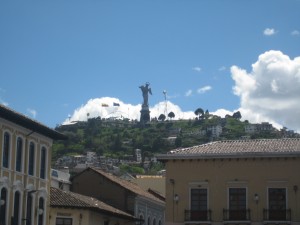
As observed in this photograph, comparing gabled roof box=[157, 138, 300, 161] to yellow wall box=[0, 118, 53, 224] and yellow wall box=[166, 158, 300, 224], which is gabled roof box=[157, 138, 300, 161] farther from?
yellow wall box=[0, 118, 53, 224]

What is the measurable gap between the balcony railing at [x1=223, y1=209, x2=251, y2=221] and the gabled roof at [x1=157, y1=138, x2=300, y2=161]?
3.67 metres

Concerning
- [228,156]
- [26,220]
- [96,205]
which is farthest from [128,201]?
[26,220]

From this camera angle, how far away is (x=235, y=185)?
53.1 m

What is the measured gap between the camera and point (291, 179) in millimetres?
51938

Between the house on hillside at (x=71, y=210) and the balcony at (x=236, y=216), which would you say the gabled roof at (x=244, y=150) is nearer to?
the balcony at (x=236, y=216)

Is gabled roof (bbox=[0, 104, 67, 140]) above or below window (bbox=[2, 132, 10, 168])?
above

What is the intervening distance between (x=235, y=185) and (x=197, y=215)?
3247mm

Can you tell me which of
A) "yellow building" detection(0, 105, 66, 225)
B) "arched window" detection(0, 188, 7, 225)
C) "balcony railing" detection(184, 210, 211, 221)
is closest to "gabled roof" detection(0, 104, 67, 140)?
"yellow building" detection(0, 105, 66, 225)

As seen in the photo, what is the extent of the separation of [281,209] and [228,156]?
4953 mm

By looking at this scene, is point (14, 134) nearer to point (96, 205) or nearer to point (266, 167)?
point (96, 205)

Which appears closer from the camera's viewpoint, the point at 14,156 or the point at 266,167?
the point at 14,156

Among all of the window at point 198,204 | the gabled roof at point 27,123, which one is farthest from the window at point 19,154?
the window at point 198,204

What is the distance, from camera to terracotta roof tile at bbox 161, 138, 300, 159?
52375 millimetres

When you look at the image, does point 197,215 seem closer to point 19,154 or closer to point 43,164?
point 43,164
